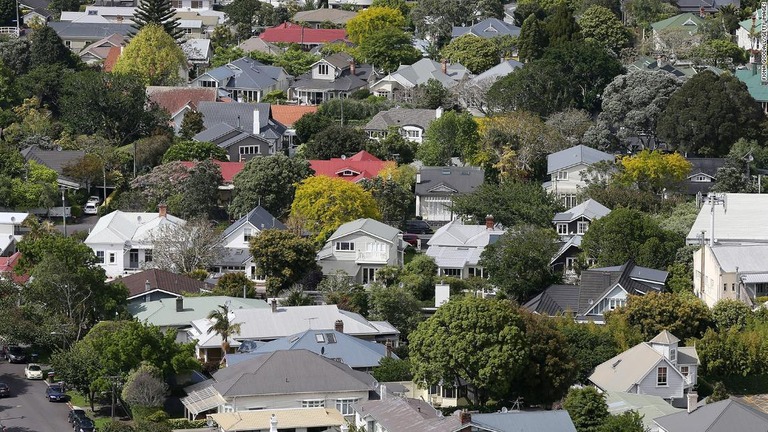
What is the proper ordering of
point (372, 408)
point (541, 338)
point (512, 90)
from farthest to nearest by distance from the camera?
point (512, 90)
point (541, 338)
point (372, 408)

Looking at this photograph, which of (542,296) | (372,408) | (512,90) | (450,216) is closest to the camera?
(372,408)

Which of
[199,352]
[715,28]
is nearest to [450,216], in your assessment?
[199,352]

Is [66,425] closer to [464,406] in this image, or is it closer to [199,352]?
[199,352]

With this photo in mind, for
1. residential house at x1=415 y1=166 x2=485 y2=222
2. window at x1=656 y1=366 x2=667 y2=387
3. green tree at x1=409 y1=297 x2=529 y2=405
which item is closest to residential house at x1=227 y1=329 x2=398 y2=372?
green tree at x1=409 y1=297 x2=529 y2=405

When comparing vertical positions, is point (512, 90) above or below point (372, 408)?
above

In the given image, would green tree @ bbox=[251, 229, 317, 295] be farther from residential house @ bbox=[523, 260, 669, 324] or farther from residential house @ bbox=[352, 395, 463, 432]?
residential house @ bbox=[352, 395, 463, 432]

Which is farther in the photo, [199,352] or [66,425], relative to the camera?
[199,352]

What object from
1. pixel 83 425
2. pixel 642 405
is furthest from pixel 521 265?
pixel 83 425
